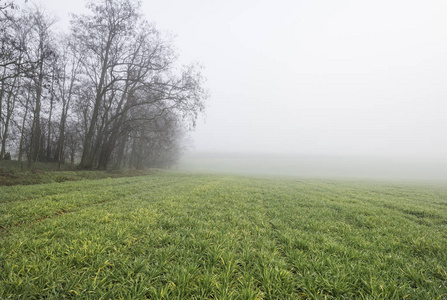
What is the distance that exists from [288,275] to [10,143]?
3843 centimetres

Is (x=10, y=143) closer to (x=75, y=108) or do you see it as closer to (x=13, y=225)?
(x=75, y=108)

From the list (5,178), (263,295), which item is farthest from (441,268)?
(5,178)

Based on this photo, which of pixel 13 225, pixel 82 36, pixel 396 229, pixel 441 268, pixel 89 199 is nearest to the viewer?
pixel 441 268

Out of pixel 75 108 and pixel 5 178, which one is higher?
pixel 75 108

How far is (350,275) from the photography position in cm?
279

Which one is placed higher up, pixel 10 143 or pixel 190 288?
pixel 10 143

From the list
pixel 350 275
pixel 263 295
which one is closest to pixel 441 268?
pixel 350 275

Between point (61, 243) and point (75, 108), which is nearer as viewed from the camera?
point (61, 243)

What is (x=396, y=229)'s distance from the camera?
16.3 feet

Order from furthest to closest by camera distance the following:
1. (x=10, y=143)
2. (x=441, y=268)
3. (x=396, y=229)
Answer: (x=10, y=143) → (x=396, y=229) → (x=441, y=268)

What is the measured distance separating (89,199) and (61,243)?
474 centimetres

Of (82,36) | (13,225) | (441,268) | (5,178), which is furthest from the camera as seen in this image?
(82,36)

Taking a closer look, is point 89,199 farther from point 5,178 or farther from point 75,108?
point 75,108

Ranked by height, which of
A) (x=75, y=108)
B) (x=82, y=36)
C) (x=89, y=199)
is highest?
(x=82, y=36)
